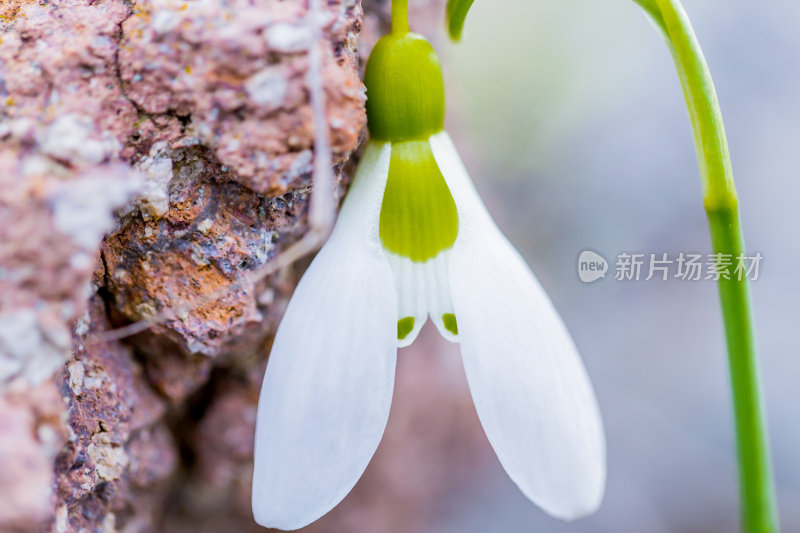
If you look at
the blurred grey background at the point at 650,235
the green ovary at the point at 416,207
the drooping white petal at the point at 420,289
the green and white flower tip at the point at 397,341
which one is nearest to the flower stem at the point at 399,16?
the green and white flower tip at the point at 397,341

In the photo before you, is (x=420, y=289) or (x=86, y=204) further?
(x=420, y=289)

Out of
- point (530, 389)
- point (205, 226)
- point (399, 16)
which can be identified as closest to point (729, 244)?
point (530, 389)

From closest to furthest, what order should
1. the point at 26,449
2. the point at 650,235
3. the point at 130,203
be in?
1. the point at 26,449
2. the point at 130,203
3. the point at 650,235

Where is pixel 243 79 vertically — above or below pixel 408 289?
above

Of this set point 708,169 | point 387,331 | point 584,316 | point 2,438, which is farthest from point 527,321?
point 584,316

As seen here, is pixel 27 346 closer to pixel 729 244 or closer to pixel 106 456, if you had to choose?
pixel 106 456

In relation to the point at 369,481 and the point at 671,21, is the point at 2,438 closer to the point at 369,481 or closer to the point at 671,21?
the point at 671,21
